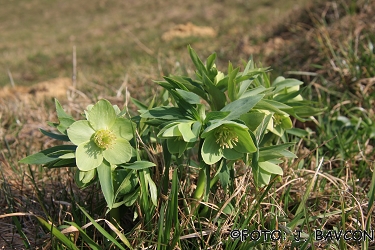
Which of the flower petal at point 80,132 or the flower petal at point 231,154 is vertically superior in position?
the flower petal at point 80,132

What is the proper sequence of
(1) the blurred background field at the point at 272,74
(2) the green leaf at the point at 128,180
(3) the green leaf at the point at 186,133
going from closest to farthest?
1. (3) the green leaf at the point at 186,133
2. (2) the green leaf at the point at 128,180
3. (1) the blurred background field at the point at 272,74

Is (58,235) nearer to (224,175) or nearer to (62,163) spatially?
(62,163)

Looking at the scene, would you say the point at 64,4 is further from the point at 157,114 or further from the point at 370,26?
the point at 157,114

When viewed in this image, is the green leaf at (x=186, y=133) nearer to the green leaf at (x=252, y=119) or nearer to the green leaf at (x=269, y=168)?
the green leaf at (x=252, y=119)

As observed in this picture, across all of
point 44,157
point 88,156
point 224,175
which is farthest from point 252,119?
point 44,157

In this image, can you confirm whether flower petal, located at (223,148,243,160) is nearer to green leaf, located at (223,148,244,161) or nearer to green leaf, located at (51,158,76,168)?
green leaf, located at (223,148,244,161)

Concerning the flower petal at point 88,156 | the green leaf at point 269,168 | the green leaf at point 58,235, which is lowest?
the green leaf at point 58,235

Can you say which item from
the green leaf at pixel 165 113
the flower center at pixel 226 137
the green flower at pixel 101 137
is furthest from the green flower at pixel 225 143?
the green flower at pixel 101 137
